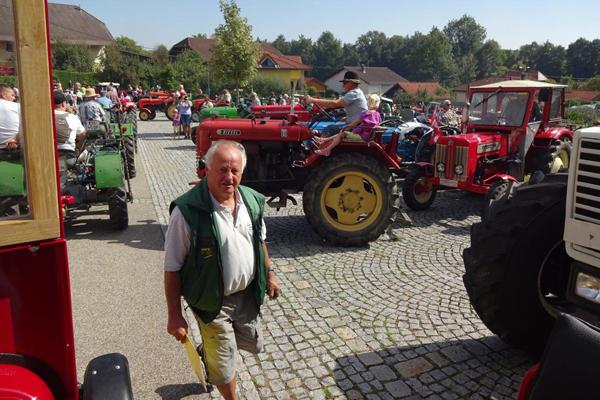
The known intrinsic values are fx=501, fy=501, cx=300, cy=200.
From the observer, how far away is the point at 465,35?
12538 centimetres

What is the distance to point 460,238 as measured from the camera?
6.29m

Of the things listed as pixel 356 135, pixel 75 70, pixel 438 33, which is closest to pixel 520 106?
pixel 356 135

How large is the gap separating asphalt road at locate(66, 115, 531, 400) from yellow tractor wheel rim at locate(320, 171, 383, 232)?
12.9 inches

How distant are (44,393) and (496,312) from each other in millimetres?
2650

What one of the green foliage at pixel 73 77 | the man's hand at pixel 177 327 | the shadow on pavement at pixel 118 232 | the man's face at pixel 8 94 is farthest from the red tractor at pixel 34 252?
the green foliage at pixel 73 77

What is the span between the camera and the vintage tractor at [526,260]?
3.08 m

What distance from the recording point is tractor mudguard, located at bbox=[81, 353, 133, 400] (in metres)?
1.85

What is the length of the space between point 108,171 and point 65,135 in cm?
68

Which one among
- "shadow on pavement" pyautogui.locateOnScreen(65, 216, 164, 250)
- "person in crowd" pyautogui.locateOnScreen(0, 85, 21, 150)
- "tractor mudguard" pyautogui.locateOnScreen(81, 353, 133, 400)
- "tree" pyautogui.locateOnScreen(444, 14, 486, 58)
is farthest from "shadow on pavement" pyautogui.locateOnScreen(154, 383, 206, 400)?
"tree" pyautogui.locateOnScreen(444, 14, 486, 58)

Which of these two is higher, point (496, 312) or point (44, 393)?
point (44, 393)

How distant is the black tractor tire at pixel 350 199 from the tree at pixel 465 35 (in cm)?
12614

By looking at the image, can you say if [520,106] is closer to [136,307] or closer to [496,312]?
[496,312]

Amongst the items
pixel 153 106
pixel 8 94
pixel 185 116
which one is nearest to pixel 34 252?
pixel 8 94

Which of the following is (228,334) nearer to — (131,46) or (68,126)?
(68,126)
